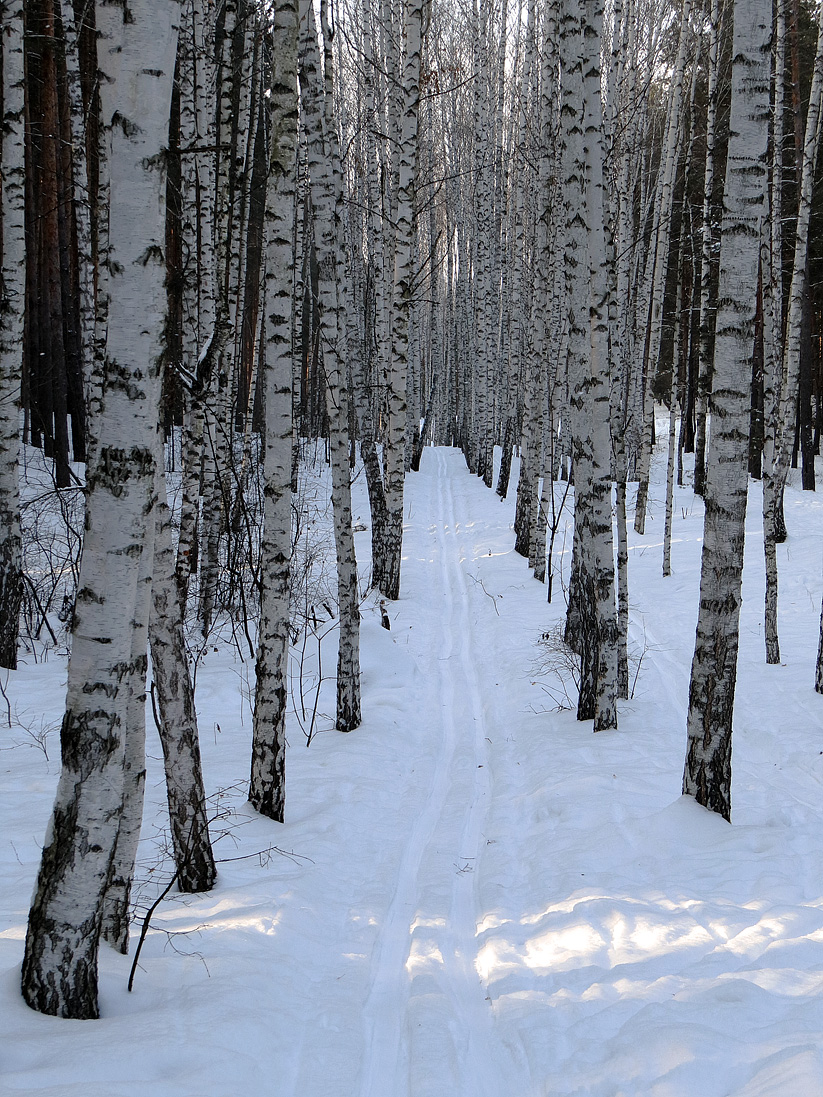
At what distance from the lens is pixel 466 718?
738cm

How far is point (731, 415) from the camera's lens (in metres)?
4.52

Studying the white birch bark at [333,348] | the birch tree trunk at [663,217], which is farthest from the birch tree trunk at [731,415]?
the birch tree trunk at [663,217]

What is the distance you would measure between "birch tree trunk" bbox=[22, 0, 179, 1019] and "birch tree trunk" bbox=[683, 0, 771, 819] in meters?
3.33

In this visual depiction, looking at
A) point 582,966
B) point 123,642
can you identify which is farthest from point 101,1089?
point 582,966

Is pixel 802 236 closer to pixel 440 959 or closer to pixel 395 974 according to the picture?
pixel 440 959

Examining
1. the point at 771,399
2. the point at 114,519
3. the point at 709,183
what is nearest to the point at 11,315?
the point at 114,519

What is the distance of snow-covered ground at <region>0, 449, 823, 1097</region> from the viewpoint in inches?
111

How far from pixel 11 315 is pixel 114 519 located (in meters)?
6.06

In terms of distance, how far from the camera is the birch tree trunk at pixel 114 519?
242 centimetres

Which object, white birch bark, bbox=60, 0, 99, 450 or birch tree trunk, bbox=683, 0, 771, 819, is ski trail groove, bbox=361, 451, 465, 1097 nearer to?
birch tree trunk, bbox=683, 0, 771, 819

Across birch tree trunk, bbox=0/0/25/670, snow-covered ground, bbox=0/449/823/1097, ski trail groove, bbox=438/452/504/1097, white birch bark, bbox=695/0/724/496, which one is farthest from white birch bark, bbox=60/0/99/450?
white birch bark, bbox=695/0/724/496

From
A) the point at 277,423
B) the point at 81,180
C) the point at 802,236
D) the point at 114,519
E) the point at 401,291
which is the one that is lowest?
the point at 114,519

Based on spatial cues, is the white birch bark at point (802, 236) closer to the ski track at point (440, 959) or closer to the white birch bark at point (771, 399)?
the white birch bark at point (771, 399)

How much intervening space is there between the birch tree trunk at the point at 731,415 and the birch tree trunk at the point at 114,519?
333cm
